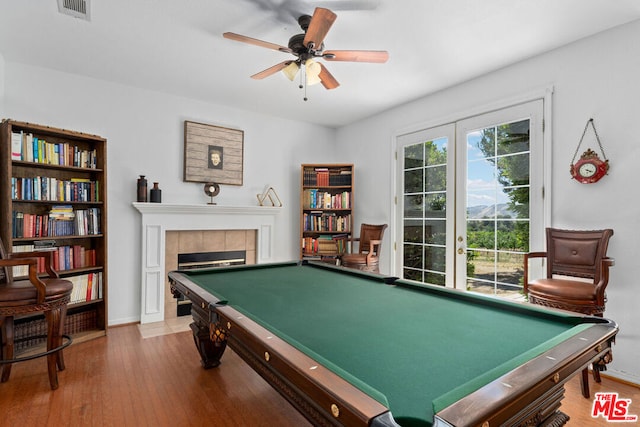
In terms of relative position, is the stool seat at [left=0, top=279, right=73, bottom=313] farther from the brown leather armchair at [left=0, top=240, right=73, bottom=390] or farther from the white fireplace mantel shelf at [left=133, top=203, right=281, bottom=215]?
the white fireplace mantel shelf at [left=133, top=203, right=281, bottom=215]

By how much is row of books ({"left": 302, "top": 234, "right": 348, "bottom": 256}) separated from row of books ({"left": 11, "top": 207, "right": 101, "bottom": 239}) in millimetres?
2586

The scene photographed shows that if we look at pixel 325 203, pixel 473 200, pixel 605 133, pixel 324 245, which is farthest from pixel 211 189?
pixel 605 133

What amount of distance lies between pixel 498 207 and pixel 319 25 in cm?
252

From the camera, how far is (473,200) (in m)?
3.57

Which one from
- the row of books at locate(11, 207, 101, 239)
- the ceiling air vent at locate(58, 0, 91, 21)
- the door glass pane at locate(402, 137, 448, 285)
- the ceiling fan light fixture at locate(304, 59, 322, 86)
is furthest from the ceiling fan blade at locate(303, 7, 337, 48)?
the row of books at locate(11, 207, 101, 239)

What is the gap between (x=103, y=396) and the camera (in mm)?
2178

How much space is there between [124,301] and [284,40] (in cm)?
330

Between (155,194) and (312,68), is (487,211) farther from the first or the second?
(155,194)

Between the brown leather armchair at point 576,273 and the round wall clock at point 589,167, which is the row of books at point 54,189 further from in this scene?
the round wall clock at point 589,167

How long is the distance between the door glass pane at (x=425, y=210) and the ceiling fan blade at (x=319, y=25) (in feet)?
7.52

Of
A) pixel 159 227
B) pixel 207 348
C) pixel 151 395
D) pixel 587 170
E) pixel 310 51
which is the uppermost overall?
pixel 310 51

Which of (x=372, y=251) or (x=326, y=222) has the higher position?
(x=326, y=222)

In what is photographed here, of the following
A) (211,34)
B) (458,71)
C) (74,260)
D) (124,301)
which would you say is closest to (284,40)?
(211,34)

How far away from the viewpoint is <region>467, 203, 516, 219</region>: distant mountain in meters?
3.26
